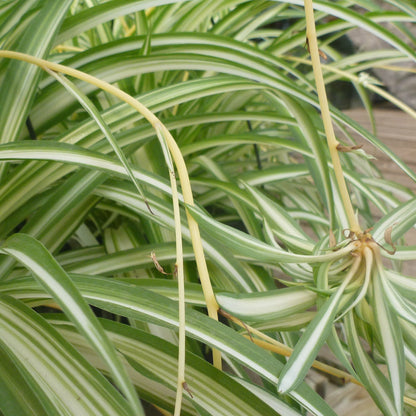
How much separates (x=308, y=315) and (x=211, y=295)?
94 mm

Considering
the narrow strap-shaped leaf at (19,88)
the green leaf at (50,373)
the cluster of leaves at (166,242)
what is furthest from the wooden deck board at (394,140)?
the green leaf at (50,373)

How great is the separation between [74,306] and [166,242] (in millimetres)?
214

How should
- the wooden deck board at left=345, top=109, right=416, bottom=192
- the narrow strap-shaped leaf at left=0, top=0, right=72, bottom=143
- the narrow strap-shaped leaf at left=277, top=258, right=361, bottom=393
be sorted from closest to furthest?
1. the narrow strap-shaped leaf at left=277, top=258, right=361, bottom=393
2. the narrow strap-shaped leaf at left=0, top=0, right=72, bottom=143
3. the wooden deck board at left=345, top=109, right=416, bottom=192

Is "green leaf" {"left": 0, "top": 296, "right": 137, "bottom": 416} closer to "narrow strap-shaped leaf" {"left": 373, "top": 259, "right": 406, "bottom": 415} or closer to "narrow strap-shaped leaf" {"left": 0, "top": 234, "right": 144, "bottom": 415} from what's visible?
"narrow strap-shaped leaf" {"left": 0, "top": 234, "right": 144, "bottom": 415}

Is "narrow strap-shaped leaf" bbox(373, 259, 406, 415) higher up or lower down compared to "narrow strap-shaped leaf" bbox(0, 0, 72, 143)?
lower down

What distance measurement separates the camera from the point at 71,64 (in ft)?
1.71

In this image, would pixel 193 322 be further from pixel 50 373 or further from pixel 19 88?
pixel 19 88

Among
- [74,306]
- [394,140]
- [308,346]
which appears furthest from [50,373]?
[394,140]

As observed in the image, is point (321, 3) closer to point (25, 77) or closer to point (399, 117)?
point (25, 77)

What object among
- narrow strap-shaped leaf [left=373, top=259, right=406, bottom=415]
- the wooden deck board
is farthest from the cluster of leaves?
the wooden deck board

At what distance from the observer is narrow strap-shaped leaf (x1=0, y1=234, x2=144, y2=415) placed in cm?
27

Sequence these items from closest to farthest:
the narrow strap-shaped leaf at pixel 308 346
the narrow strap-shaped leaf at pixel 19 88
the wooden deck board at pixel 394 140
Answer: the narrow strap-shaped leaf at pixel 308 346 < the narrow strap-shaped leaf at pixel 19 88 < the wooden deck board at pixel 394 140

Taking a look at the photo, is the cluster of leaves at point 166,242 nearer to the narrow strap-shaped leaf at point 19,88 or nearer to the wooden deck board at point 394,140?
the narrow strap-shaped leaf at point 19,88

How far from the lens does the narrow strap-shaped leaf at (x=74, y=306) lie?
27cm
